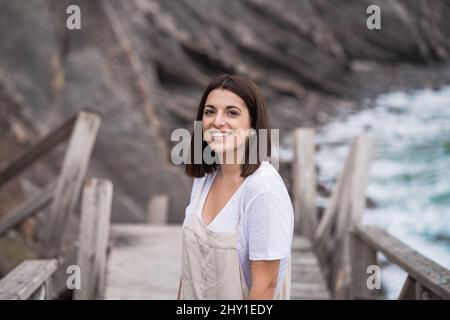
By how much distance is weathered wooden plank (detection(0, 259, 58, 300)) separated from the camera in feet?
7.45

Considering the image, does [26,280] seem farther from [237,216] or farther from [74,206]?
[74,206]

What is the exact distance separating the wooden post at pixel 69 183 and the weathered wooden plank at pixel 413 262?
2.11 metres

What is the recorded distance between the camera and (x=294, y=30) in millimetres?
20141

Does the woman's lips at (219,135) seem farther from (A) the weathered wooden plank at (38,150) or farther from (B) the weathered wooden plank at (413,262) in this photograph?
(A) the weathered wooden plank at (38,150)

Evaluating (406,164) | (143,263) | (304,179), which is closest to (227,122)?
(143,263)

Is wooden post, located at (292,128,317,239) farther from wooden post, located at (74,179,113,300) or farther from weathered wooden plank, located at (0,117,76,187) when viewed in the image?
wooden post, located at (74,179,113,300)

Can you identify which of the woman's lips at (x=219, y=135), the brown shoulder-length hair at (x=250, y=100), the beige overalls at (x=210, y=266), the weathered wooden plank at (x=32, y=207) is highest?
the brown shoulder-length hair at (x=250, y=100)

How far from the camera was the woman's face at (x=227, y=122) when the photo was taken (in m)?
1.82

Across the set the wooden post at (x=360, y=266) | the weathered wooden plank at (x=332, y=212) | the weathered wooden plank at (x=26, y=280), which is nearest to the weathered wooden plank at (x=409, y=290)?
the wooden post at (x=360, y=266)

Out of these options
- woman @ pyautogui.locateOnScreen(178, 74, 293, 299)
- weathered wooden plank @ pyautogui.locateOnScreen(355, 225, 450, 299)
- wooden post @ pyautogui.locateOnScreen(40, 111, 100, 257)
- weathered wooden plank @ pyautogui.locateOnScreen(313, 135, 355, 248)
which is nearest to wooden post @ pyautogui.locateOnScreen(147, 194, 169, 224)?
weathered wooden plank @ pyautogui.locateOnScreen(313, 135, 355, 248)

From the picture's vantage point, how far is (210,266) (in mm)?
1767

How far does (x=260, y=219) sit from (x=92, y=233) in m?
2.18
